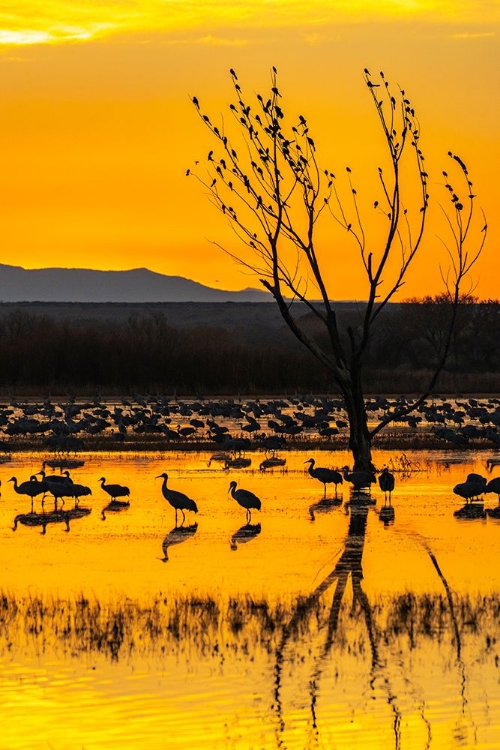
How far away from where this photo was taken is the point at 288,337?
128m

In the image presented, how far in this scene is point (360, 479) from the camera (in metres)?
24.8

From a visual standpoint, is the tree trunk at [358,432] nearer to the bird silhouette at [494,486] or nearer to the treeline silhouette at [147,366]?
the bird silhouette at [494,486]

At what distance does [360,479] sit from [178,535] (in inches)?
226

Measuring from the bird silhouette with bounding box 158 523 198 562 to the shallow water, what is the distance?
4cm

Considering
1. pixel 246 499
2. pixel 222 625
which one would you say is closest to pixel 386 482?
pixel 246 499

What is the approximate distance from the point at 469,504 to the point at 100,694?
497 inches

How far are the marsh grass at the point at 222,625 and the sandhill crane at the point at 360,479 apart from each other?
31.8 feet

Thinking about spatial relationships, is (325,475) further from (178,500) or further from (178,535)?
(178,535)

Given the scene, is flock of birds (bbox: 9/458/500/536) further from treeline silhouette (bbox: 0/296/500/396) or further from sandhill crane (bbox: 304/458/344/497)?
treeline silhouette (bbox: 0/296/500/396)

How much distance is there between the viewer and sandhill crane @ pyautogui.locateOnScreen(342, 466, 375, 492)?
974 inches

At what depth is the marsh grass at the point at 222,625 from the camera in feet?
41.8

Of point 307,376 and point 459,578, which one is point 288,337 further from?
point 459,578

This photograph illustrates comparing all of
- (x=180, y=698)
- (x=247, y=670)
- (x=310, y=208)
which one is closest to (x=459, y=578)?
(x=247, y=670)

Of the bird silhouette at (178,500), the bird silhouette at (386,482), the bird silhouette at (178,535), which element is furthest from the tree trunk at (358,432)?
the bird silhouette at (178,535)
